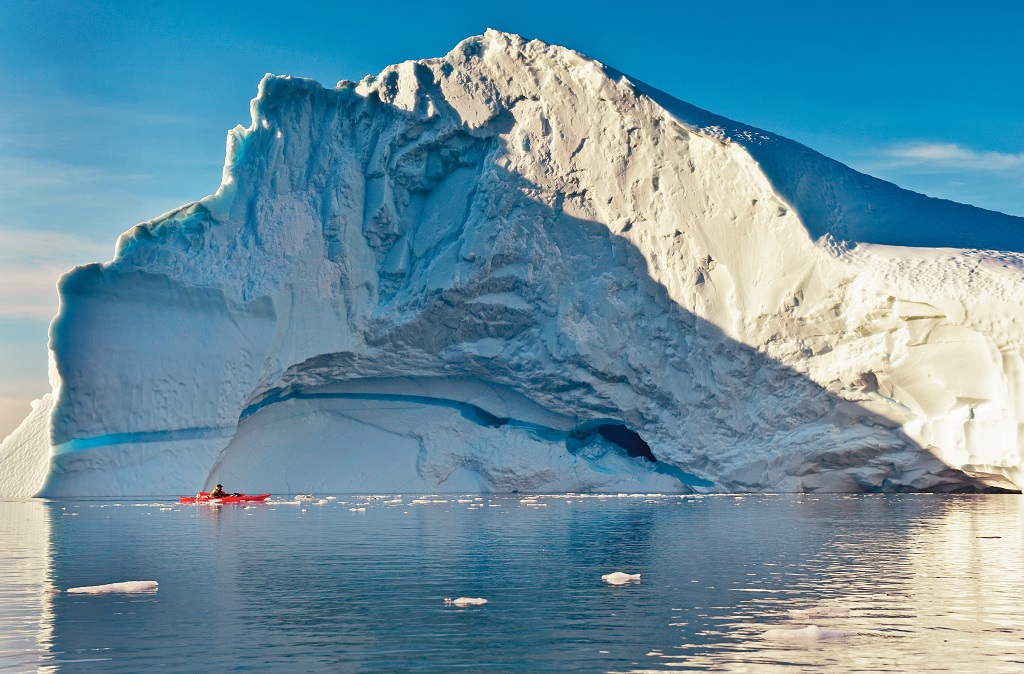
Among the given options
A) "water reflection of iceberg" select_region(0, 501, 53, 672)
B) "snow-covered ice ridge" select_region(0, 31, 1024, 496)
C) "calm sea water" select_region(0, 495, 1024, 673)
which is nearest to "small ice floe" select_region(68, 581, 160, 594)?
"calm sea water" select_region(0, 495, 1024, 673)

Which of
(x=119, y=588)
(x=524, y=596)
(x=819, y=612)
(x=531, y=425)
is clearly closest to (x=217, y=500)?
(x=531, y=425)

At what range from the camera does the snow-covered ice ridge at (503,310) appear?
23594 mm

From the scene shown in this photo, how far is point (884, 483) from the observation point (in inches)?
931

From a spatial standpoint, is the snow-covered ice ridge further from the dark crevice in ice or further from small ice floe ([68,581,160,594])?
small ice floe ([68,581,160,594])

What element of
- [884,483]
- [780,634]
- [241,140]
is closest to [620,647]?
[780,634]

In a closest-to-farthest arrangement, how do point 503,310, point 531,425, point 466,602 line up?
point 466,602
point 503,310
point 531,425

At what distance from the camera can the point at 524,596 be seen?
860 centimetres

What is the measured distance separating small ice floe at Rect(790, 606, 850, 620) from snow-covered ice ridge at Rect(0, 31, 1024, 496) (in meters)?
15.2

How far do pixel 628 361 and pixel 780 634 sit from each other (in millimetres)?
19175

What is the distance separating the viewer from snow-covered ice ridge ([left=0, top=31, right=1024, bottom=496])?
23.6 m

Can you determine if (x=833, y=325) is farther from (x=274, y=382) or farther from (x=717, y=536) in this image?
(x=274, y=382)

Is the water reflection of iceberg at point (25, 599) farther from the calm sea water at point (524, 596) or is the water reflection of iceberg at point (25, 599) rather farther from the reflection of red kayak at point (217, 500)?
the reflection of red kayak at point (217, 500)

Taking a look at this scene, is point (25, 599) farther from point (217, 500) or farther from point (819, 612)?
point (217, 500)

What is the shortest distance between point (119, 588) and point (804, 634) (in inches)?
212
